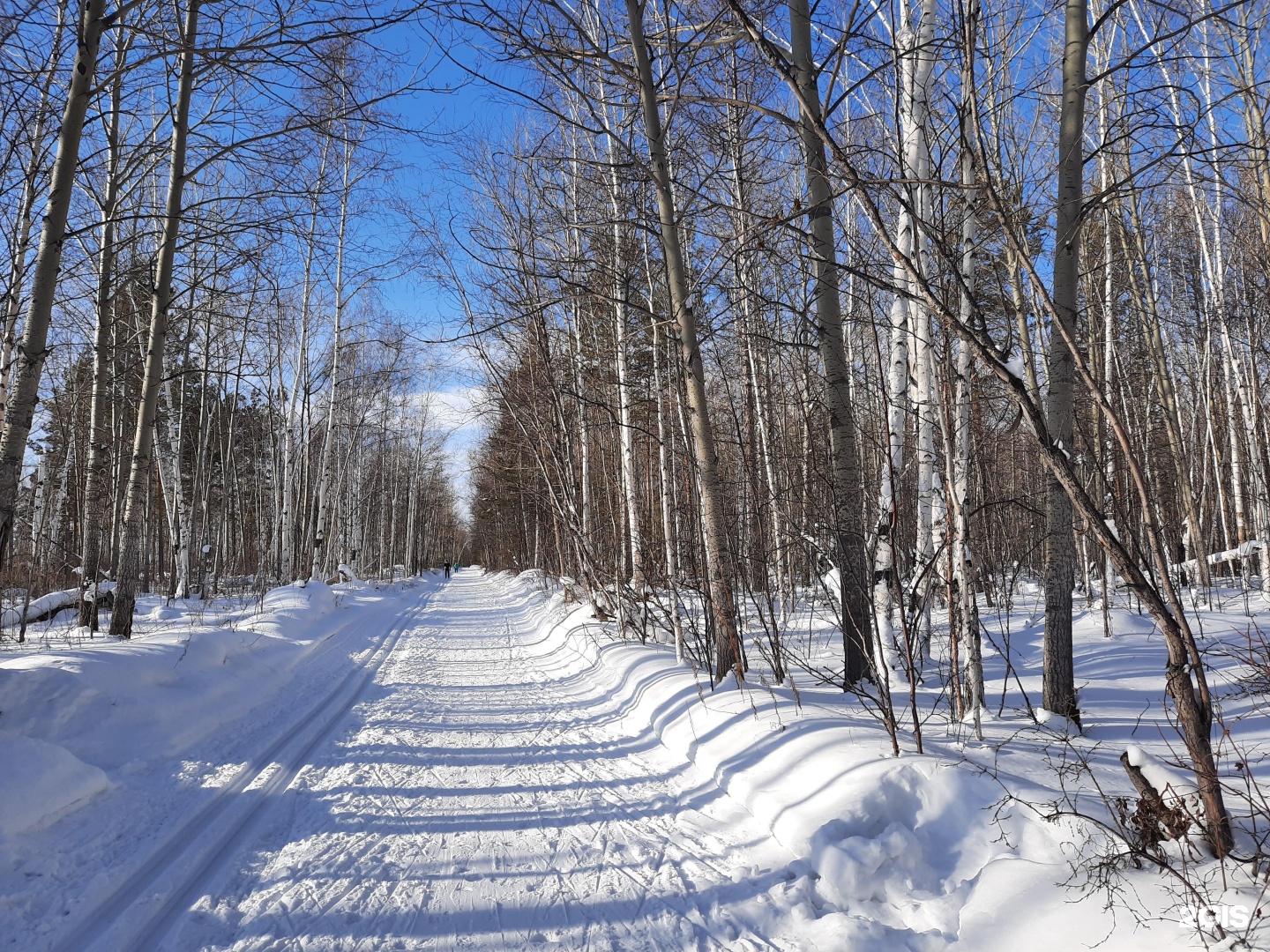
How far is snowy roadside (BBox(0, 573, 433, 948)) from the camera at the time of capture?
3.25 metres

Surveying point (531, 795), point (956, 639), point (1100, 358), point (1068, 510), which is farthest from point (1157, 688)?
point (1100, 358)

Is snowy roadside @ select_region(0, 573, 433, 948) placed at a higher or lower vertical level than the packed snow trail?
higher

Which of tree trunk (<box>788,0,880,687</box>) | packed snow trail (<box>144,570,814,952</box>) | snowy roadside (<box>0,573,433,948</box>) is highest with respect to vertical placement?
tree trunk (<box>788,0,880,687</box>)

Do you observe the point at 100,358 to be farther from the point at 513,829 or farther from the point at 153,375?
the point at 513,829

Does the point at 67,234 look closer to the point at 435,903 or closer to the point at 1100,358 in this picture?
the point at 435,903

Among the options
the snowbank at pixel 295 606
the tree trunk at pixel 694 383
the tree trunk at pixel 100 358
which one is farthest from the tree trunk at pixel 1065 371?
the tree trunk at pixel 100 358

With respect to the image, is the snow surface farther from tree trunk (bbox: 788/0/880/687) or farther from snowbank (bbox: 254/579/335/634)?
snowbank (bbox: 254/579/335/634)

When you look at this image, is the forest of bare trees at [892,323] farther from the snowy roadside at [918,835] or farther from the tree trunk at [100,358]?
the tree trunk at [100,358]

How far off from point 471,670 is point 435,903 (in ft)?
20.9

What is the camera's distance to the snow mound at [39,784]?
357 centimetres

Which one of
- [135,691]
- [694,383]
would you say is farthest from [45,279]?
[694,383]

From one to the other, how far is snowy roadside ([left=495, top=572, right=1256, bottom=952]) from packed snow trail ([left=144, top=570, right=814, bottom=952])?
215 mm

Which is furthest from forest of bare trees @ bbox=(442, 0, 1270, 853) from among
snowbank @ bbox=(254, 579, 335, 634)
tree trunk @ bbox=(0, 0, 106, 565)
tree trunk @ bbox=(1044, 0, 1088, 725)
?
snowbank @ bbox=(254, 579, 335, 634)

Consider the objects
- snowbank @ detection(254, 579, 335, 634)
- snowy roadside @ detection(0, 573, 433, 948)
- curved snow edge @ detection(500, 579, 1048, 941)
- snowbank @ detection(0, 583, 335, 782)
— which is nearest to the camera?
curved snow edge @ detection(500, 579, 1048, 941)
